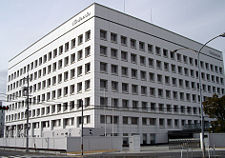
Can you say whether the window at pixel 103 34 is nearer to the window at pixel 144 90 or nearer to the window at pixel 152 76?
the window at pixel 144 90

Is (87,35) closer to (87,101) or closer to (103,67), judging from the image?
(103,67)

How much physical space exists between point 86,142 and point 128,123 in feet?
46.0

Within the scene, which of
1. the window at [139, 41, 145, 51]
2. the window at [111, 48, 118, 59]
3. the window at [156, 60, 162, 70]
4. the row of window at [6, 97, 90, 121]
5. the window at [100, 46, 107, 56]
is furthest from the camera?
the window at [156, 60, 162, 70]

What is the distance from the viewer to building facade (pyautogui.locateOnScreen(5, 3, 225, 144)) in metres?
48.5

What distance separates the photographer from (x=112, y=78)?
163 ft

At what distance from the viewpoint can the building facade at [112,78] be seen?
48500 mm

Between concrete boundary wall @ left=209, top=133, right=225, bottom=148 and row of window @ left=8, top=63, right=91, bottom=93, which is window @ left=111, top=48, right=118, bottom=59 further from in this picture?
concrete boundary wall @ left=209, top=133, right=225, bottom=148

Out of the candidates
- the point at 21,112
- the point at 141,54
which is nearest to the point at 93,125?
the point at 141,54

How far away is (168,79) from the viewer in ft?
200

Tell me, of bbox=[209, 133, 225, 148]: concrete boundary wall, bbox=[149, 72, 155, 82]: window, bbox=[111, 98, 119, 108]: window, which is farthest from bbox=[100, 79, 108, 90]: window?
bbox=[209, 133, 225, 148]: concrete boundary wall

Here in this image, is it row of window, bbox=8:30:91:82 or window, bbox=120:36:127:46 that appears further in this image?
window, bbox=120:36:127:46

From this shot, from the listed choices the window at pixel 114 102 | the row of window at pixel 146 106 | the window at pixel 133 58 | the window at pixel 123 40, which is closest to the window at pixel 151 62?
the window at pixel 133 58

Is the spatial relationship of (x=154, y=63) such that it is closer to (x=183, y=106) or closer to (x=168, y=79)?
(x=168, y=79)

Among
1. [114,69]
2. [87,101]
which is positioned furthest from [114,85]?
[87,101]
